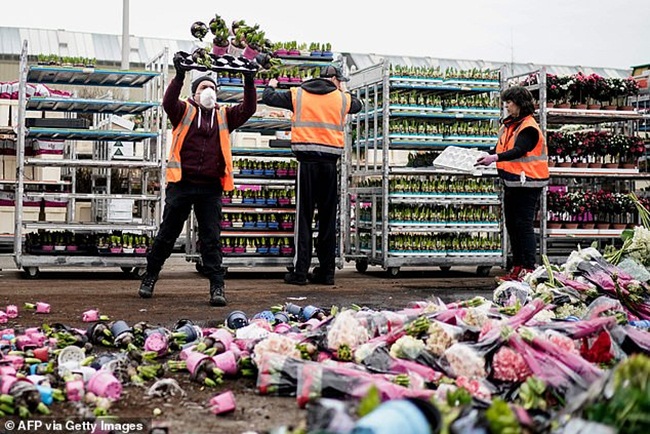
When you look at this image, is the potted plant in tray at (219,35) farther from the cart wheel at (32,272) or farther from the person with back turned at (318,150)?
the cart wheel at (32,272)

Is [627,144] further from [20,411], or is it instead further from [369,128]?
[20,411]

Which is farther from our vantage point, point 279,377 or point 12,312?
point 12,312

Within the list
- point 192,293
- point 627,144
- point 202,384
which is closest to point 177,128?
point 192,293

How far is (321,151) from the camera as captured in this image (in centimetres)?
1049

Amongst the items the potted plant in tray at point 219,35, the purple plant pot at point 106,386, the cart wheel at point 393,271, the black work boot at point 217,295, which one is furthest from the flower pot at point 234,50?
the purple plant pot at point 106,386

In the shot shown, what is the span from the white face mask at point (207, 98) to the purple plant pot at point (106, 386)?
14.5 ft

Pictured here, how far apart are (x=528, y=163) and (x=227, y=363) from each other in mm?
6448

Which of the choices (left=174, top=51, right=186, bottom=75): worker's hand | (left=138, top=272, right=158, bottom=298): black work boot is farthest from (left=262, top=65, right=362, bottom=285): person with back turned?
(left=138, top=272, right=158, bottom=298): black work boot

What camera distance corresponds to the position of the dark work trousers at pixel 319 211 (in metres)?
10.6

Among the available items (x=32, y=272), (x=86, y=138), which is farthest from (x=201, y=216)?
(x=86, y=138)

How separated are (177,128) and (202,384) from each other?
4.31 m

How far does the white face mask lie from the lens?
8297mm

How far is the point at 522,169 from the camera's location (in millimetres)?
10289

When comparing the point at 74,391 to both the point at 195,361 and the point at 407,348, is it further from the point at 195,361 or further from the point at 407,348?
the point at 407,348
